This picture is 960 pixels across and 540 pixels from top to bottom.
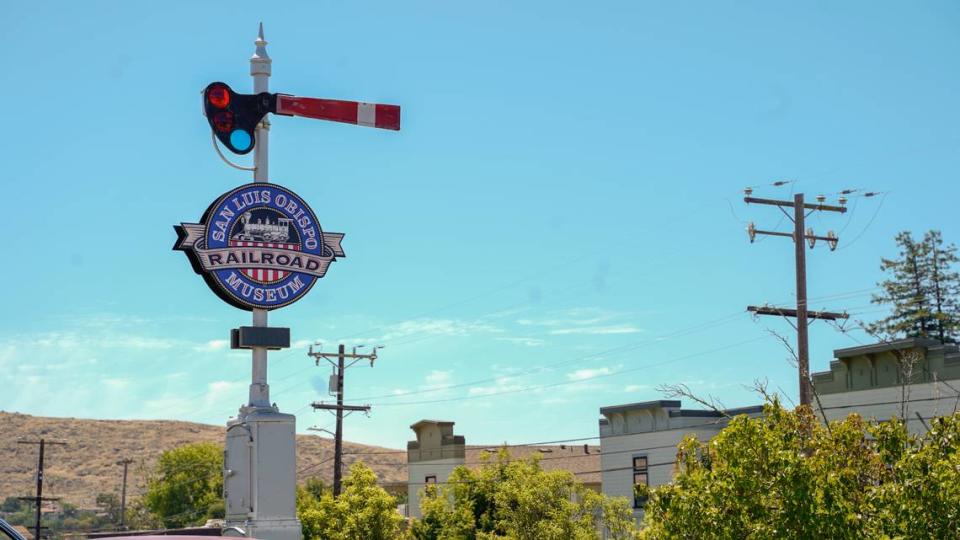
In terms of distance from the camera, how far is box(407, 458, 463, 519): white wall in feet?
192

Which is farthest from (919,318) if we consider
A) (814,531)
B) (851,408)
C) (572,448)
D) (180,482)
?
(814,531)

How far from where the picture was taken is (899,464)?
13352mm

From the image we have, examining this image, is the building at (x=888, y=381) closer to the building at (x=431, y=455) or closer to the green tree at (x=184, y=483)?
the building at (x=431, y=455)

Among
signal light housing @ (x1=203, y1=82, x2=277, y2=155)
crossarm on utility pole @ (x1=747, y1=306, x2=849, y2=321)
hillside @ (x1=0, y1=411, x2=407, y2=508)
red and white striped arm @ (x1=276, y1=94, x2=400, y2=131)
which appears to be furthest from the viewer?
hillside @ (x1=0, y1=411, x2=407, y2=508)

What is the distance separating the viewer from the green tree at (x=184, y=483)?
9688cm

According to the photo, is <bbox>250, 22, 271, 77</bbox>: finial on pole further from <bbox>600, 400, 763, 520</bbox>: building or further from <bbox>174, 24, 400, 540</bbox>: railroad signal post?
<bbox>600, 400, 763, 520</bbox>: building

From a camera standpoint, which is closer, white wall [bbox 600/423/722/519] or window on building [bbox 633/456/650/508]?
white wall [bbox 600/423/722/519]

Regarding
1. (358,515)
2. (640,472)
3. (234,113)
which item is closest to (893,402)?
(640,472)

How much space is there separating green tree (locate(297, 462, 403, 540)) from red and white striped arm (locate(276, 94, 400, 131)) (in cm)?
2451

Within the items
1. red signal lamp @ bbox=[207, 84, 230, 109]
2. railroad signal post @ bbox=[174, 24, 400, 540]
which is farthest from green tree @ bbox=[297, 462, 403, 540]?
red signal lamp @ bbox=[207, 84, 230, 109]

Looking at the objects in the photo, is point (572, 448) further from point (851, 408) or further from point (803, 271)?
point (803, 271)

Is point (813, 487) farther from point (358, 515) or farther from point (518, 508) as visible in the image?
point (358, 515)

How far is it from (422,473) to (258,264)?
40094 mm

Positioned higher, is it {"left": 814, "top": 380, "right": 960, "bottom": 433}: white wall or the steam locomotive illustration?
the steam locomotive illustration
